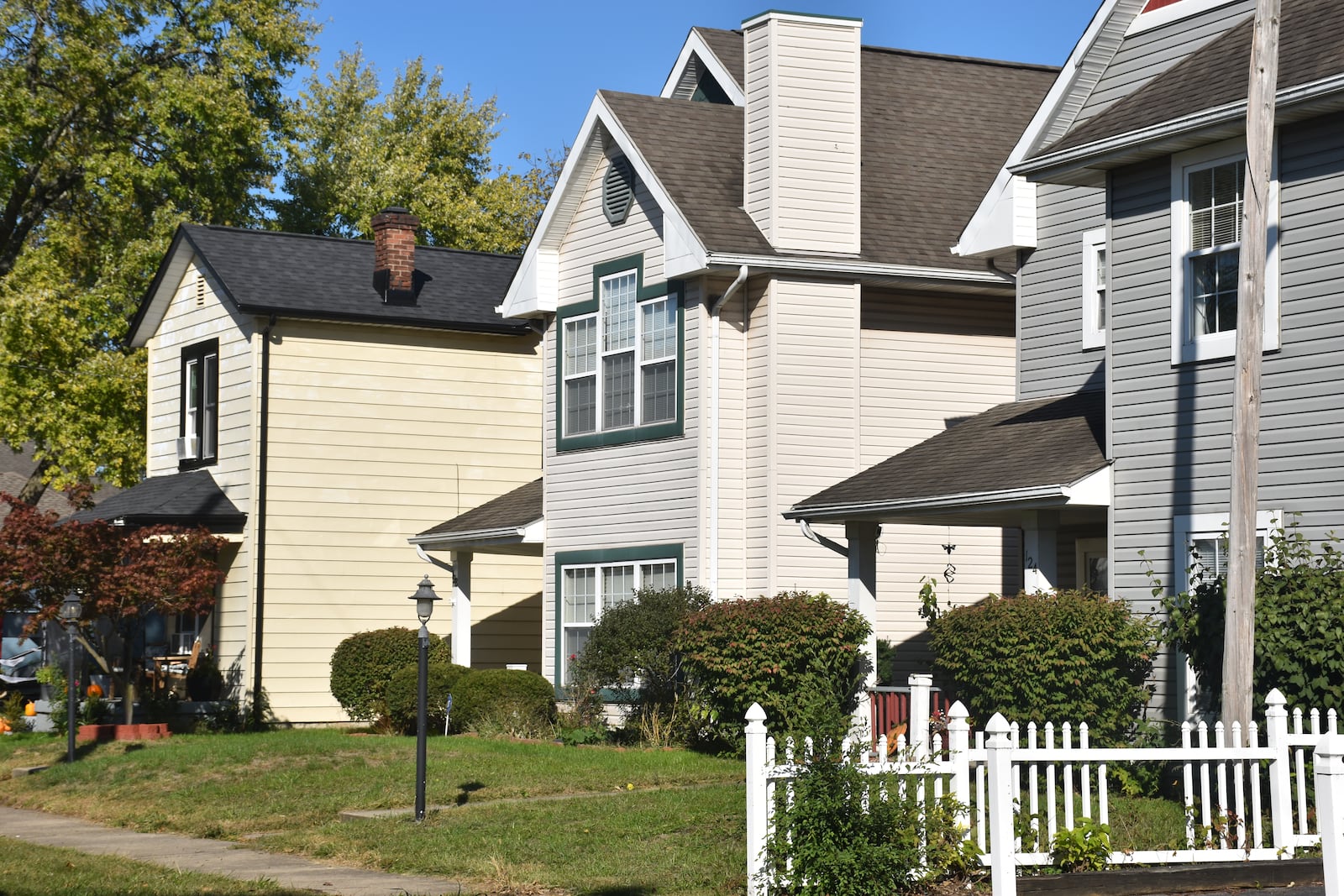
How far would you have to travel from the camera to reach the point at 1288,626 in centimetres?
1386

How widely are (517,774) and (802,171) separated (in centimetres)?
890

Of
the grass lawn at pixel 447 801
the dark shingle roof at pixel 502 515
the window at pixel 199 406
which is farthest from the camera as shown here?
the window at pixel 199 406

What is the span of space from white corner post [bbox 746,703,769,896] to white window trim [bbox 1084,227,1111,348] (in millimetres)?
9992

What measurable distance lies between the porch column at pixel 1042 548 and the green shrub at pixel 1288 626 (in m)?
2.63

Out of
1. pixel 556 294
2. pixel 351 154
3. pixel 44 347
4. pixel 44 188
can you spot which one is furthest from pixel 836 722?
pixel 351 154

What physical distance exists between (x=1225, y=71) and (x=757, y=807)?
29.6 ft

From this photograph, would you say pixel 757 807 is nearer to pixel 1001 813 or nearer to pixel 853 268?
pixel 1001 813

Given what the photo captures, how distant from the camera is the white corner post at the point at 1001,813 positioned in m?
10.4

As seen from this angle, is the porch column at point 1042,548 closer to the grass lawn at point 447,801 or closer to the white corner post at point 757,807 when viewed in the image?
the grass lawn at point 447,801

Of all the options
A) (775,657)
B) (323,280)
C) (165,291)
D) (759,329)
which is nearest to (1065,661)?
(775,657)

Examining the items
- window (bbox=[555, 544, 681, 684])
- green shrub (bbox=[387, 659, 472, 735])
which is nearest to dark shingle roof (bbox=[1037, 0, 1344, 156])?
window (bbox=[555, 544, 681, 684])

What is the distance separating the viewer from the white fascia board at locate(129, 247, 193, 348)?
29328 millimetres

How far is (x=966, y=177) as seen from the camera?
24359 millimetres

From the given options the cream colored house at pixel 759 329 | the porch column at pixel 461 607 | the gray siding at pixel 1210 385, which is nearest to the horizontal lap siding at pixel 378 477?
the porch column at pixel 461 607
